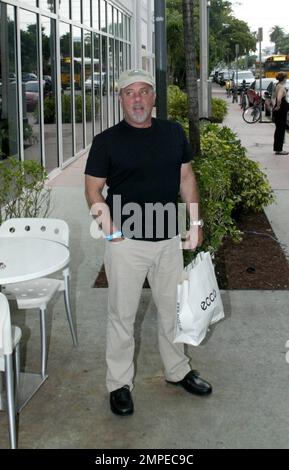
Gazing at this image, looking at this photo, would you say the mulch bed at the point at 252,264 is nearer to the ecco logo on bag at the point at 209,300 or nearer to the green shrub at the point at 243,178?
the green shrub at the point at 243,178

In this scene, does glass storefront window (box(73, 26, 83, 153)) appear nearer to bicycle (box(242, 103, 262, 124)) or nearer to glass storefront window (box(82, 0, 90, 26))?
glass storefront window (box(82, 0, 90, 26))

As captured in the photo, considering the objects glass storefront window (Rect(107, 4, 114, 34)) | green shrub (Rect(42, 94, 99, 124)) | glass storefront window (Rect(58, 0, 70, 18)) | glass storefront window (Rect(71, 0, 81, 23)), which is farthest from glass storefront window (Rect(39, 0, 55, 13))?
glass storefront window (Rect(107, 4, 114, 34))

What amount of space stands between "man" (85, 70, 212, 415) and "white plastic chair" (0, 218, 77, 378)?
60 cm

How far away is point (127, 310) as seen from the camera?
370 centimetres

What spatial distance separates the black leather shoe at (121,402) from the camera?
3662 mm

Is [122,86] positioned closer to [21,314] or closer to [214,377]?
[214,377]

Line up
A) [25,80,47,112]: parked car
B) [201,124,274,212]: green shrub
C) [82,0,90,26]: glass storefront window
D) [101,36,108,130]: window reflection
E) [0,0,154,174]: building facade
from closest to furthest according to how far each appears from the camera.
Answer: [201,124,274,212]: green shrub → [0,0,154,174]: building facade → [25,80,47,112]: parked car → [82,0,90,26]: glass storefront window → [101,36,108,130]: window reflection

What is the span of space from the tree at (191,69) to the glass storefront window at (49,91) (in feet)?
16.1

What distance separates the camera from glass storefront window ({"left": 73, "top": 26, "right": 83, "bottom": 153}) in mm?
14008

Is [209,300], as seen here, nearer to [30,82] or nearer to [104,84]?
[30,82]

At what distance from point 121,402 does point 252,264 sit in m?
3.16

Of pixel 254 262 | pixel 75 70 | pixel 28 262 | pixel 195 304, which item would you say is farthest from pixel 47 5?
pixel 195 304
